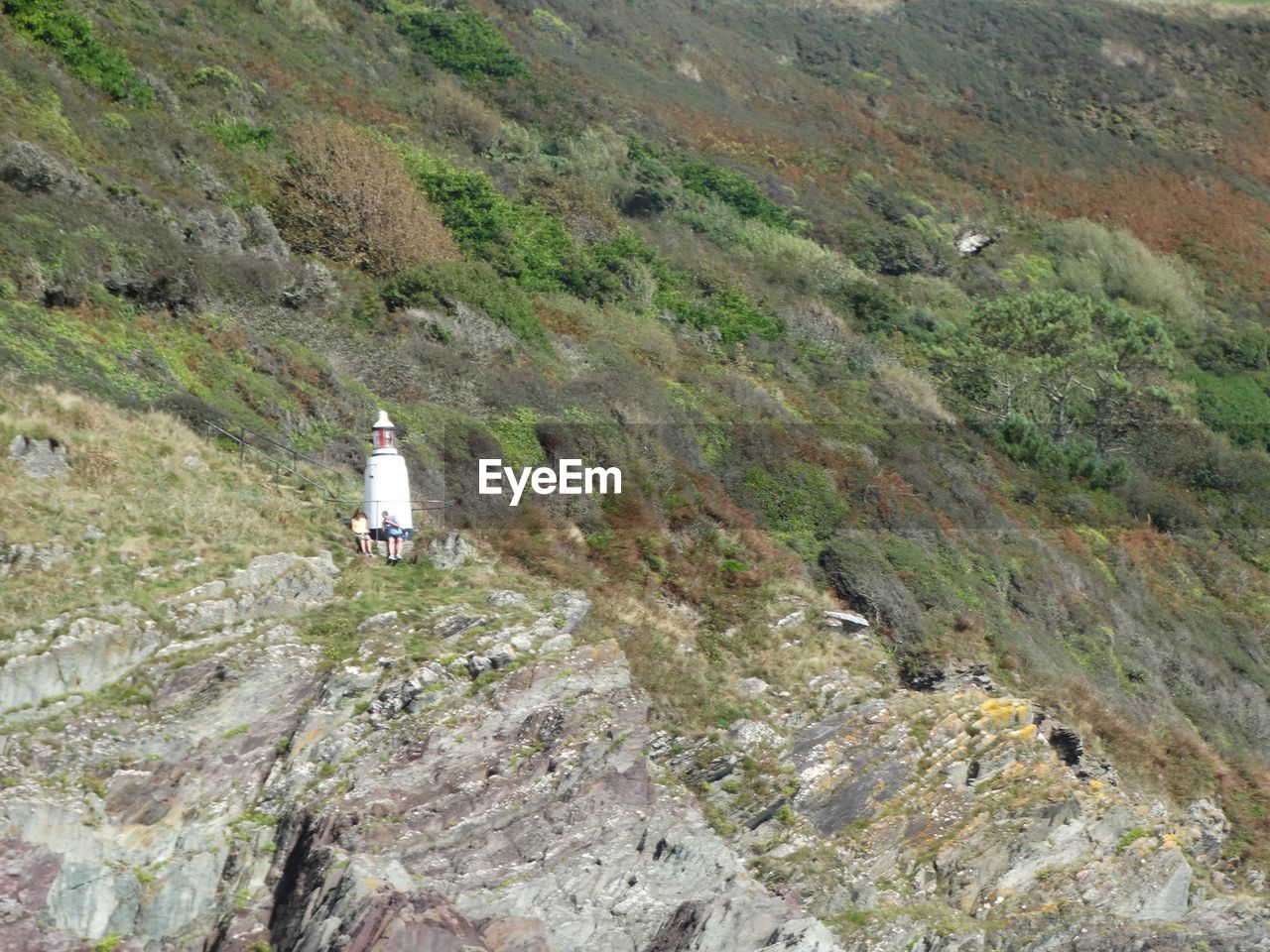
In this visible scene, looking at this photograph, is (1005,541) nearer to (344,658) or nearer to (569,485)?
(569,485)

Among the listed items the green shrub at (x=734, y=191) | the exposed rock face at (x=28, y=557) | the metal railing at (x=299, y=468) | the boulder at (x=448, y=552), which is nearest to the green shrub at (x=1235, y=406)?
the green shrub at (x=734, y=191)

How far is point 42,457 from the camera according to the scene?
18516mm

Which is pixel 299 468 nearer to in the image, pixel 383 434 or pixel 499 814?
pixel 383 434

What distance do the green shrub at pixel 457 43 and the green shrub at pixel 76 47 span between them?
16506mm

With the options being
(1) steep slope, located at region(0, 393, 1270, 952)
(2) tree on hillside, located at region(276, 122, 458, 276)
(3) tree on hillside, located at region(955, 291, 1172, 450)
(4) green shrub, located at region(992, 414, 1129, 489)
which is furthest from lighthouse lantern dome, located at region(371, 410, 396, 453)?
(3) tree on hillside, located at region(955, 291, 1172, 450)

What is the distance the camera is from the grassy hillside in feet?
79.2

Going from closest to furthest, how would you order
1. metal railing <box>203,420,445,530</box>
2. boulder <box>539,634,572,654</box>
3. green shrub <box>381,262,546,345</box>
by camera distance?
1. boulder <box>539,634,572,654</box>
2. metal railing <box>203,420,445,530</box>
3. green shrub <box>381,262,546,345</box>

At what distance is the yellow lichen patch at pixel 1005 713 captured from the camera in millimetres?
20438

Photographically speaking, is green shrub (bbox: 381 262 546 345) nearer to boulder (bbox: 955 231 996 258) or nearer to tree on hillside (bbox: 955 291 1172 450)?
tree on hillside (bbox: 955 291 1172 450)

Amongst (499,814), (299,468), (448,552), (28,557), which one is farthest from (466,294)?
(499,814)

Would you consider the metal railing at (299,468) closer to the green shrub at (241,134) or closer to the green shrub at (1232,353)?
the green shrub at (241,134)

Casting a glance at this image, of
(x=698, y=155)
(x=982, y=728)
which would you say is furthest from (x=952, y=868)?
(x=698, y=155)

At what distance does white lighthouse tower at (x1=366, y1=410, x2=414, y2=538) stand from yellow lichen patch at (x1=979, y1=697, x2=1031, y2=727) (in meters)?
8.62

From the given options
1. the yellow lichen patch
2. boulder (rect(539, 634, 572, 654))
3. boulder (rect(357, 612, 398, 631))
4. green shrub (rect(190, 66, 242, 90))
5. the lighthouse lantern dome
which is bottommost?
green shrub (rect(190, 66, 242, 90))
